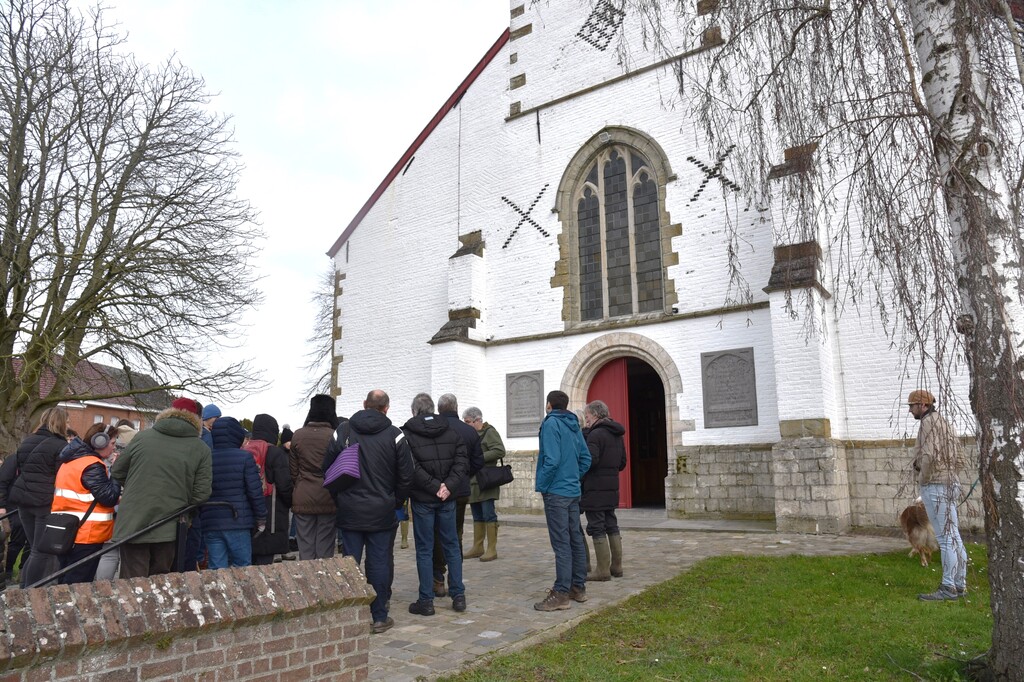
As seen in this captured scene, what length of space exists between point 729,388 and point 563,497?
6.79m

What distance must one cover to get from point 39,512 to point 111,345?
7.92 meters

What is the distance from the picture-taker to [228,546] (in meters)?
5.67

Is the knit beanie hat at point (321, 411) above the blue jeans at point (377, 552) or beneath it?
above

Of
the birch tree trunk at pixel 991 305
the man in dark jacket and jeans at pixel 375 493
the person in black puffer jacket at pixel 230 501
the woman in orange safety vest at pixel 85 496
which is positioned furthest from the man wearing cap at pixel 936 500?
the woman in orange safety vest at pixel 85 496

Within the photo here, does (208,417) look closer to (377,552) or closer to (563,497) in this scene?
(377,552)

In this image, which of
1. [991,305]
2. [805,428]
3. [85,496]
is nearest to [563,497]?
[991,305]

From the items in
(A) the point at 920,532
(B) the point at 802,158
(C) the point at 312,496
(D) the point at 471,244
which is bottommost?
(A) the point at 920,532

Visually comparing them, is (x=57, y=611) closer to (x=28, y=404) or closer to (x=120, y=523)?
(x=120, y=523)

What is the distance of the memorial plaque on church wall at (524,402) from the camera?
46.1ft

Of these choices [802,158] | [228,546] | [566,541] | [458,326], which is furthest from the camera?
[458,326]

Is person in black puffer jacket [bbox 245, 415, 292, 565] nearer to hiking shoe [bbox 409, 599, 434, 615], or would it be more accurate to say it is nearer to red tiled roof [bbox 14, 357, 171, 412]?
hiking shoe [bbox 409, 599, 434, 615]

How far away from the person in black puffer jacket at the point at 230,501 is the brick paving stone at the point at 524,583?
1.36 metres

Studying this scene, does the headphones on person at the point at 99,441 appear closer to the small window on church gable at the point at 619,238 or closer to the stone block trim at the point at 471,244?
the small window on church gable at the point at 619,238

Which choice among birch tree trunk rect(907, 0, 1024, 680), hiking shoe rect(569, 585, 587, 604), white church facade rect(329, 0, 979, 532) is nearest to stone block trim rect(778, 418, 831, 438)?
white church facade rect(329, 0, 979, 532)
